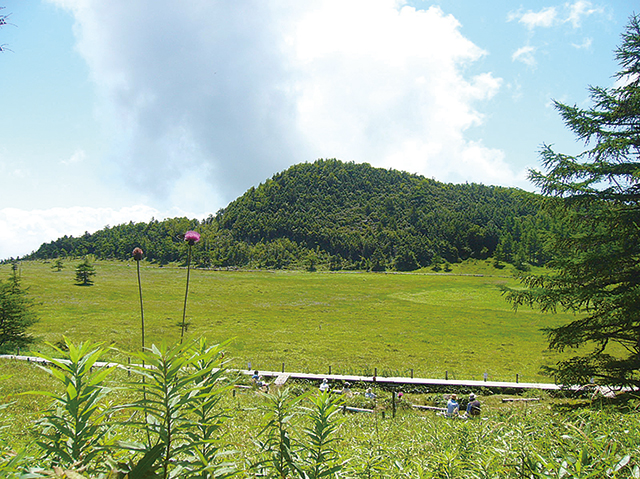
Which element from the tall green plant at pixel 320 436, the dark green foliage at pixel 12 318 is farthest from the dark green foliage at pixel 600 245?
the dark green foliage at pixel 12 318

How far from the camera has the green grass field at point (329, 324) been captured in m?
35.7

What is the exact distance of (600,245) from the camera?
1137 centimetres

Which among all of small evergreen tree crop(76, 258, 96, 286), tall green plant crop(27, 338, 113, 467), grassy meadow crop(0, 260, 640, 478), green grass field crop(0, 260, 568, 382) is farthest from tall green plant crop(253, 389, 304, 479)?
small evergreen tree crop(76, 258, 96, 286)

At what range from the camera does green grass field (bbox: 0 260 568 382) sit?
35.7 meters

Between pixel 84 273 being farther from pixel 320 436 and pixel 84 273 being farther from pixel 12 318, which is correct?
pixel 320 436

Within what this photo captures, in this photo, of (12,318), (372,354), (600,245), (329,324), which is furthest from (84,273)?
(600,245)

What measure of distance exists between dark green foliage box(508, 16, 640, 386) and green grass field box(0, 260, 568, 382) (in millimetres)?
3382

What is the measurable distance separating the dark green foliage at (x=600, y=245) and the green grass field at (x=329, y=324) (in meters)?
3.38

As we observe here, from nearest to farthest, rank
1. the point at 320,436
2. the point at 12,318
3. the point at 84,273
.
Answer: the point at 320,436 < the point at 12,318 < the point at 84,273

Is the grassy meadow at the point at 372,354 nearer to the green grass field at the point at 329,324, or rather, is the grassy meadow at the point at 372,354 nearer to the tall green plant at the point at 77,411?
the tall green plant at the point at 77,411

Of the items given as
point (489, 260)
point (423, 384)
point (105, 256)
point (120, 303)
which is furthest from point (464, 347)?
point (105, 256)

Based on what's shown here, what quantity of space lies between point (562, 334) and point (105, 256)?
217981 mm

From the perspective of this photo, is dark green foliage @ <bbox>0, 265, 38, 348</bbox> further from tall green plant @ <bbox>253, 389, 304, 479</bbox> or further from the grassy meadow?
tall green plant @ <bbox>253, 389, 304, 479</bbox>

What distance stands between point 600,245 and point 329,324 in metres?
47.4
